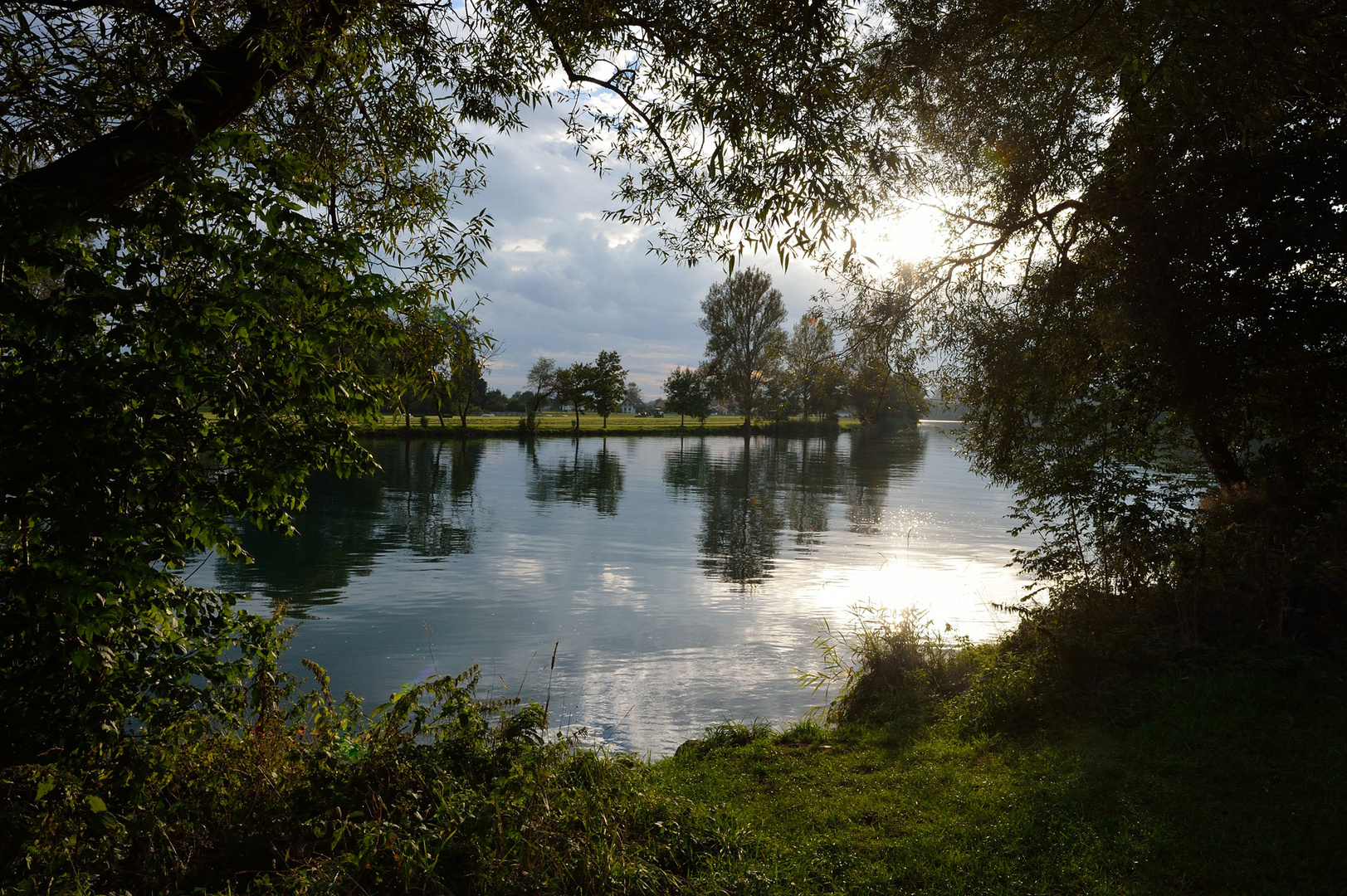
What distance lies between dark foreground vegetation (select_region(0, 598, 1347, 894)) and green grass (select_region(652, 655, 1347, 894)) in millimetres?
19

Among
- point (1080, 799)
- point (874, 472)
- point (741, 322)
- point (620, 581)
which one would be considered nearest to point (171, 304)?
point (1080, 799)

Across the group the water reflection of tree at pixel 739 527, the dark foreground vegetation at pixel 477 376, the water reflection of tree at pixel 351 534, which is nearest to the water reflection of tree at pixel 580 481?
the water reflection of tree at pixel 351 534

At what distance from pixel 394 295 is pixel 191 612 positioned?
2315 millimetres

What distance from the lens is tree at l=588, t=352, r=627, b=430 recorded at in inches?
3115

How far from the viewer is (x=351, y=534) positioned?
2056cm

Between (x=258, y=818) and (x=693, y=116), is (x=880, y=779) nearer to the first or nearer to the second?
(x=258, y=818)

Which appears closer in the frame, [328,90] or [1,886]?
[1,886]

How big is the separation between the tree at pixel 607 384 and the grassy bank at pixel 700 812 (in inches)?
2896

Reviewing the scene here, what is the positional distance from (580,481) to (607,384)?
144ft

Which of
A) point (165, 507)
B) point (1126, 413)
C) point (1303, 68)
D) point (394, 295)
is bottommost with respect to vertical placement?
point (165, 507)

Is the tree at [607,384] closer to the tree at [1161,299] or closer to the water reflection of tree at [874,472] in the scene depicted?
the water reflection of tree at [874,472]

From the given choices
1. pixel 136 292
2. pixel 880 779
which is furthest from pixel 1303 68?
pixel 136 292

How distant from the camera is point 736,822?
525 cm

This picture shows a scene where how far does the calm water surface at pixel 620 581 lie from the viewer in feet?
32.6
